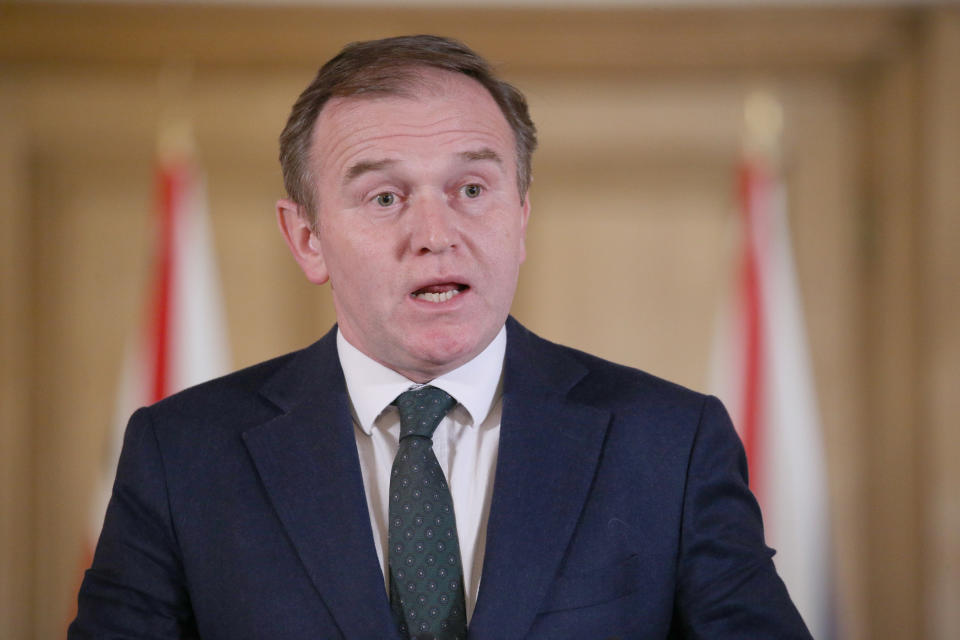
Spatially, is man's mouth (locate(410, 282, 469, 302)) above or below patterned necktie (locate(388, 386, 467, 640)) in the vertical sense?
above

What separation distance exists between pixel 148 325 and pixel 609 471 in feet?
8.26

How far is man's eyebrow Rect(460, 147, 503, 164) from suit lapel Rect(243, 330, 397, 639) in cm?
42

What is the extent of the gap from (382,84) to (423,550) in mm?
711

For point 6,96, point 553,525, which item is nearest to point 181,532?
point 553,525

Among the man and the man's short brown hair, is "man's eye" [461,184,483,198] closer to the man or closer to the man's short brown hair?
the man

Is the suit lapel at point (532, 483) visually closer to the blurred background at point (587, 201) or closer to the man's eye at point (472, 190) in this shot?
the man's eye at point (472, 190)

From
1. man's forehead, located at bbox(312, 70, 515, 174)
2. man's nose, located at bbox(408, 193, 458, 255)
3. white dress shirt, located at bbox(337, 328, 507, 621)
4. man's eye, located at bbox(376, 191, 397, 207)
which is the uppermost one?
man's forehead, located at bbox(312, 70, 515, 174)

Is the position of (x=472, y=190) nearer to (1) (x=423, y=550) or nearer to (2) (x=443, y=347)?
(2) (x=443, y=347)

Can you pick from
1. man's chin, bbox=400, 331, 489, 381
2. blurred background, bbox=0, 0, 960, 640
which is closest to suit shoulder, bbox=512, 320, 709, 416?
man's chin, bbox=400, 331, 489, 381

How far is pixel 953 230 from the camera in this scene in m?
3.74

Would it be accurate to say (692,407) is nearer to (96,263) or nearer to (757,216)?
(757,216)

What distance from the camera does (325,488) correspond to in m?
1.55

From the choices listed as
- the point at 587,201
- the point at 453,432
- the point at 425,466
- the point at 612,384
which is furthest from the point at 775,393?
the point at 425,466

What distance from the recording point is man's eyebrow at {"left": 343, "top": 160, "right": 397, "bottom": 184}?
5.08 feet
